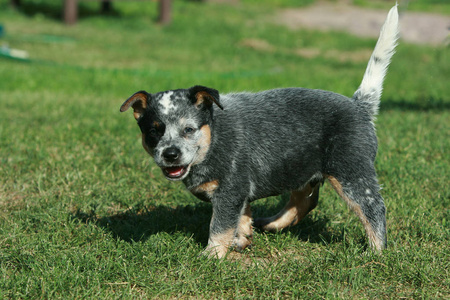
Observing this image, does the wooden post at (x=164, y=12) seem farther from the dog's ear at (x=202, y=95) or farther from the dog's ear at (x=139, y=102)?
the dog's ear at (x=202, y=95)

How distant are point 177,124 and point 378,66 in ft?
5.63

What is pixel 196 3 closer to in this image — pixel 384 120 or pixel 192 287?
pixel 384 120

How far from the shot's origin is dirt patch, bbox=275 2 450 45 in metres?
19.6

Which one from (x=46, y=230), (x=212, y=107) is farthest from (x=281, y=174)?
(x=46, y=230)

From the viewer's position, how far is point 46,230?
435cm

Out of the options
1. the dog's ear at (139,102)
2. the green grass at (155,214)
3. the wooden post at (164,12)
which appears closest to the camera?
the green grass at (155,214)

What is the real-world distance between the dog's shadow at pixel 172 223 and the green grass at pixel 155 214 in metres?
0.01

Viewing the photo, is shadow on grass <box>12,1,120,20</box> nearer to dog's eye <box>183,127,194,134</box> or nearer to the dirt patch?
the dirt patch

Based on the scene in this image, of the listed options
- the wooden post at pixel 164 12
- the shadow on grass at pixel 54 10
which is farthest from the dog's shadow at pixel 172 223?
the shadow on grass at pixel 54 10

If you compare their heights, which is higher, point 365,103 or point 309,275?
point 365,103

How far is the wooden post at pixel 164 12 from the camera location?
18519 mm

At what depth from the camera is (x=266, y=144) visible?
13.5 ft

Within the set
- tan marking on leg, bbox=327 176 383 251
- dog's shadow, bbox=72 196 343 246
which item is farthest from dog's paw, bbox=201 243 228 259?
tan marking on leg, bbox=327 176 383 251

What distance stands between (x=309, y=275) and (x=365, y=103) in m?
1.46
